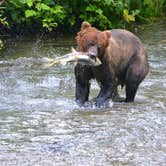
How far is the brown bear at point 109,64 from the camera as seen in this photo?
7.59 m

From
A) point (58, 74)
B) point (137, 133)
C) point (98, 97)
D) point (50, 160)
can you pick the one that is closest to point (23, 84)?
point (58, 74)

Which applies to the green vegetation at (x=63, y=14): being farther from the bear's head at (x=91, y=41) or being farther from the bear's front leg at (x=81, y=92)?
the bear's head at (x=91, y=41)

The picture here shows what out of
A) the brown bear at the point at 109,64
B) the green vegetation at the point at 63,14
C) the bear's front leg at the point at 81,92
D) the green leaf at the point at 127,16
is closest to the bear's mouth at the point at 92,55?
the brown bear at the point at 109,64

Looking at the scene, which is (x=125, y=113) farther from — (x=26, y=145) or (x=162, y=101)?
(x=26, y=145)

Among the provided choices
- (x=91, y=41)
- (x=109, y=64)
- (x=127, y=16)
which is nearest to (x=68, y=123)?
(x=91, y=41)

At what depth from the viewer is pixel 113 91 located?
27.4ft

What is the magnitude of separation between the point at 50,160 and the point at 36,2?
22.8ft

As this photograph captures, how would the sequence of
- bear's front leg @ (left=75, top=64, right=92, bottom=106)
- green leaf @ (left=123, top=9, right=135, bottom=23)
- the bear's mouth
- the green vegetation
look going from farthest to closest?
green leaf @ (left=123, top=9, right=135, bottom=23)
the green vegetation
bear's front leg @ (left=75, top=64, right=92, bottom=106)
the bear's mouth

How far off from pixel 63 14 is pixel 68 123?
228 inches

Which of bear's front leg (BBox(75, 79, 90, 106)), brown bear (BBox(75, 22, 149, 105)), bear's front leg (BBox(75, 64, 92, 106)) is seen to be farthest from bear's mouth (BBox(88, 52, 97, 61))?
bear's front leg (BBox(75, 79, 90, 106))

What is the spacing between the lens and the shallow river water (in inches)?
242

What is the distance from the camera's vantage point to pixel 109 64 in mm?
8078

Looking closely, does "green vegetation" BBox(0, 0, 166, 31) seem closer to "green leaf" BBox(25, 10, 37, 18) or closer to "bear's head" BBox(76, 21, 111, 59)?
"green leaf" BBox(25, 10, 37, 18)

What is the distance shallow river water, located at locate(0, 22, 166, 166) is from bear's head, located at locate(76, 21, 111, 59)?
80cm
